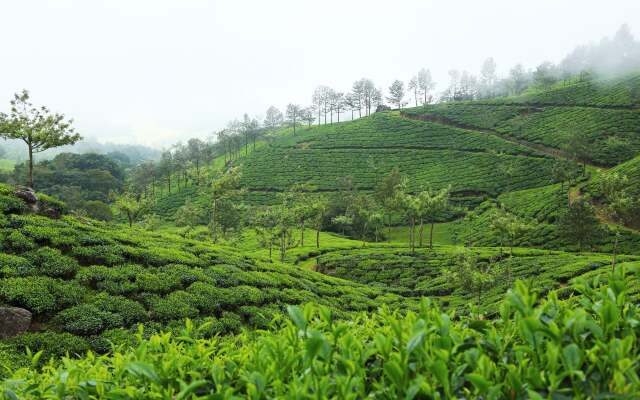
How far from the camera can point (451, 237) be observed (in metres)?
59.8

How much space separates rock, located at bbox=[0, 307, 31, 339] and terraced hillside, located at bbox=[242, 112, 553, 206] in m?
67.2

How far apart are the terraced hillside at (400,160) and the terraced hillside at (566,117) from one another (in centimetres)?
456

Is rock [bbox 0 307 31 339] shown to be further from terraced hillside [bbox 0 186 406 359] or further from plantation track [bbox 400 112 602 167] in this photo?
plantation track [bbox 400 112 602 167]

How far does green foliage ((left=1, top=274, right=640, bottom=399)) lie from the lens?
191cm

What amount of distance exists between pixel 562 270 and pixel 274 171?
72.5m

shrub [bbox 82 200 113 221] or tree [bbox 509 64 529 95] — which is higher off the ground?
tree [bbox 509 64 529 95]

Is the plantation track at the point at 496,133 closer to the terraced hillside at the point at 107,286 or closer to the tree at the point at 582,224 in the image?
the tree at the point at 582,224

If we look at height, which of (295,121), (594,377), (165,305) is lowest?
(165,305)

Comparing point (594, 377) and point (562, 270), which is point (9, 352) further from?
point (562, 270)

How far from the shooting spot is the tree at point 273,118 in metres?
157

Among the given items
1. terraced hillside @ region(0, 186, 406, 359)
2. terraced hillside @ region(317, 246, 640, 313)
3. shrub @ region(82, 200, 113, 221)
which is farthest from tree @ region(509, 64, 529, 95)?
terraced hillside @ region(0, 186, 406, 359)

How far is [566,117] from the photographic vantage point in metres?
88.2

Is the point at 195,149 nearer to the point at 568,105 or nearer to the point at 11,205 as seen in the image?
the point at 568,105

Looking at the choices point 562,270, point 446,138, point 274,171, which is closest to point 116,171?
point 274,171
